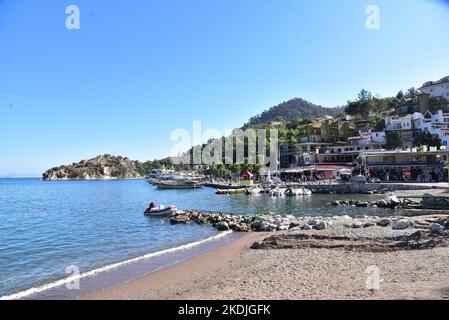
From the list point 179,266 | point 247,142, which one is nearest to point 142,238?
point 179,266

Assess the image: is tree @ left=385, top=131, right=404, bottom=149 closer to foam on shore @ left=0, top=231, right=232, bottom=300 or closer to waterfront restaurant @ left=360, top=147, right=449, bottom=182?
waterfront restaurant @ left=360, top=147, right=449, bottom=182

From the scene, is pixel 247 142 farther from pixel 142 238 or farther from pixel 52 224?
pixel 142 238

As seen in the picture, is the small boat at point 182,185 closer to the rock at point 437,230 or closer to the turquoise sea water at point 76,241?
the turquoise sea water at point 76,241

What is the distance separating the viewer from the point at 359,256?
558 inches

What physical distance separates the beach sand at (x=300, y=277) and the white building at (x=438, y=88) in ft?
310

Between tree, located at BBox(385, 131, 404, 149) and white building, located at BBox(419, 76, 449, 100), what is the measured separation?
2558cm

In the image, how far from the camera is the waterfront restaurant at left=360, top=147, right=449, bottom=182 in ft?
188

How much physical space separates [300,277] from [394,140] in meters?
73.8

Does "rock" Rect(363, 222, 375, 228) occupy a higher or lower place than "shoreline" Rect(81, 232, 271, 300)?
higher

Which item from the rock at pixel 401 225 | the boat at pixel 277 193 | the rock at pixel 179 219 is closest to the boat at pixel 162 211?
the rock at pixel 179 219

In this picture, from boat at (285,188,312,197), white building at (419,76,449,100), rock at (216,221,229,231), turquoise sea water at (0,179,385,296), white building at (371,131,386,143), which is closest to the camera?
turquoise sea water at (0,179,385,296)

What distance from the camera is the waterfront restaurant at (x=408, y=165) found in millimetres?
57281

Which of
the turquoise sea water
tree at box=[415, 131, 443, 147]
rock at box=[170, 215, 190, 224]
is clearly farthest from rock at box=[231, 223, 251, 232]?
tree at box=[415, 131, 443, 147]
